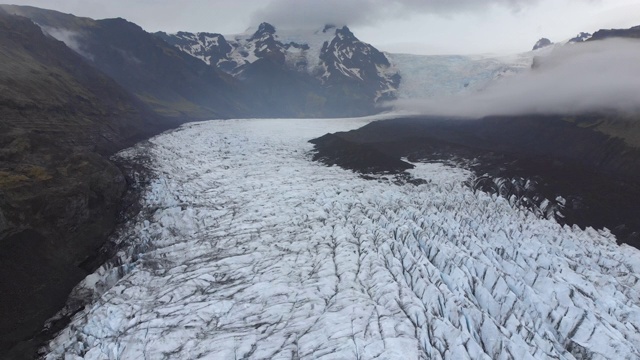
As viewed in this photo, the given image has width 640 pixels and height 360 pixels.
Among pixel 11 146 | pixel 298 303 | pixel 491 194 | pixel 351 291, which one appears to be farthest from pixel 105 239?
pixel 491 194

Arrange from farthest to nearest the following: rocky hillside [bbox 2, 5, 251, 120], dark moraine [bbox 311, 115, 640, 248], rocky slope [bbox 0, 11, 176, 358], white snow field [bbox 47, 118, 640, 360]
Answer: rocky hillside [bbox 2, 5, 251, 120] < dark moraine [bbox 311, 115, 640, 248] < rocky slope [bbox 0, 11, 176, 358] < white snow field [bbox 47, 118, 640, 360]

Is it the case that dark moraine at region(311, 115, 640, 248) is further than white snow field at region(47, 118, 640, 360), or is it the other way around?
dark moraine at region(311, 115, 640, 248)

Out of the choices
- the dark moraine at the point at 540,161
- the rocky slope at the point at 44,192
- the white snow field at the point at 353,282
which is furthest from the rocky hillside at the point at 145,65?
the white snow field at the point at 353,282

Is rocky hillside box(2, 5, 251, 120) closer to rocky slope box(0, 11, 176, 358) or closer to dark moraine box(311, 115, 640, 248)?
rocky slope box(0, 11, 176, 358)

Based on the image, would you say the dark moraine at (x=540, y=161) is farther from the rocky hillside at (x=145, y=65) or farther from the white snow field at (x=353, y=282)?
the rocky hillside at (x=145, y=65)

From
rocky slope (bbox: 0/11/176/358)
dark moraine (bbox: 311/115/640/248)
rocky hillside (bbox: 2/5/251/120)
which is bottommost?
dark moraine (bbox: 311/115/640/248)

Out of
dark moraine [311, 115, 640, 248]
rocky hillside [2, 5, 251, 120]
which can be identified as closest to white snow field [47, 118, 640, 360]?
dark moraine [311, 115, 640, 248]

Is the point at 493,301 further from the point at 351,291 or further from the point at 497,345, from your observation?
the point at 351,291
